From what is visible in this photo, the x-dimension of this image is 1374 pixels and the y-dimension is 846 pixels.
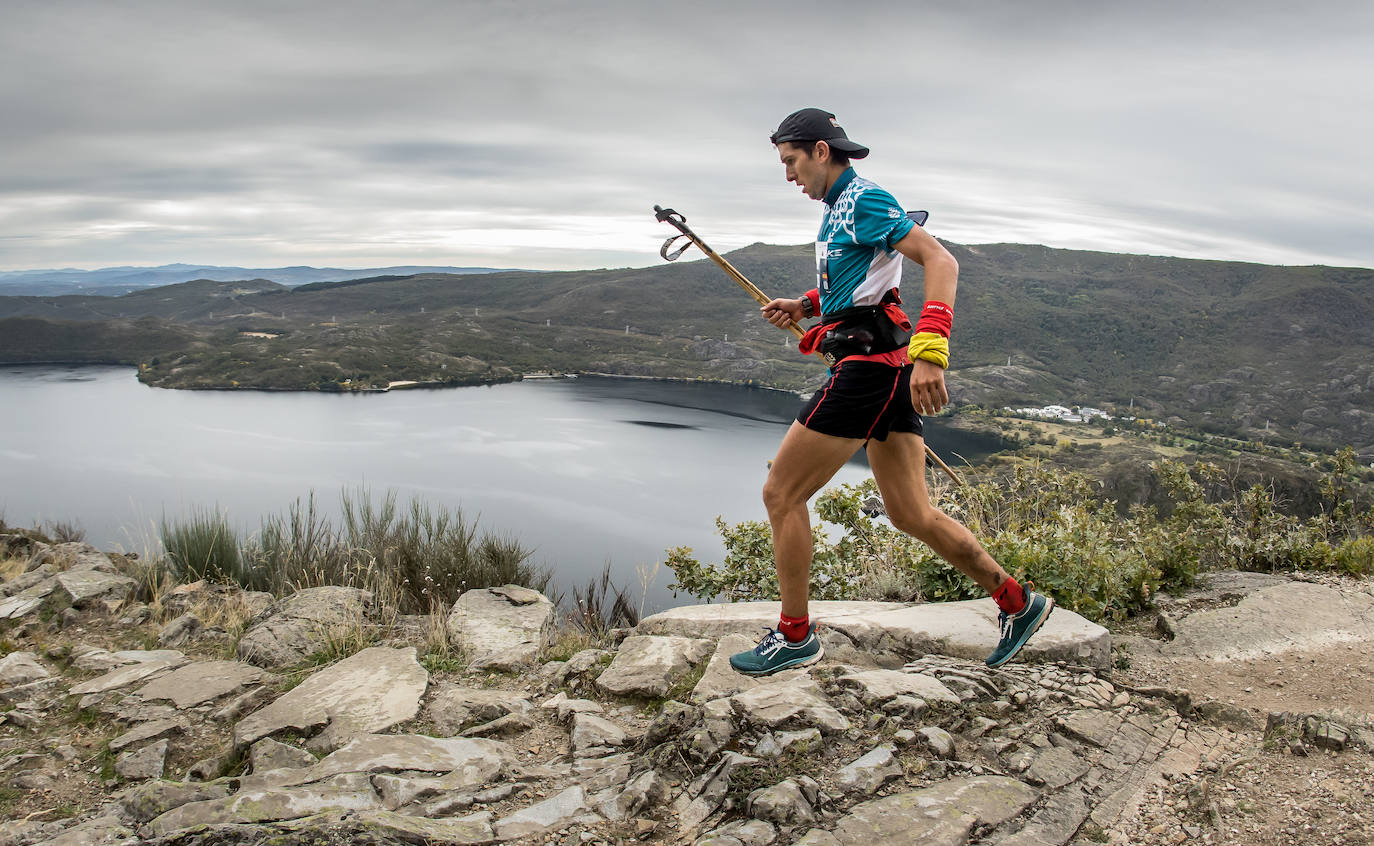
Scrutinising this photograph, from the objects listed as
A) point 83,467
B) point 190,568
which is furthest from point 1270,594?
point 83,467

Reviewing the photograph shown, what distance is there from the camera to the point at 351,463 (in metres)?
27.5

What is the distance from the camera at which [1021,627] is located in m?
2.52

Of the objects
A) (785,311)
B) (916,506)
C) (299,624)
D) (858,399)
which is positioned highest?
(785,311)

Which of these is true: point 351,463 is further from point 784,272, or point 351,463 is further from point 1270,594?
point 784,272

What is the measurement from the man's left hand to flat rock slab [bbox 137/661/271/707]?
3121 mm

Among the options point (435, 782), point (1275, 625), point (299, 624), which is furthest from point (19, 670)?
point (1275, 625)

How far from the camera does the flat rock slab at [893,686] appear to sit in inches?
89.0

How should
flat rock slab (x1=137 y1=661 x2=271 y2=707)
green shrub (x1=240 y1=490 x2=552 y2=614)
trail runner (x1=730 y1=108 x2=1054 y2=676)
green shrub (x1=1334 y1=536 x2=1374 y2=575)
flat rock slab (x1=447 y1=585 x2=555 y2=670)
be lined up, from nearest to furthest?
trail runner (x1=730 y1=108 x2=1054 y2=676) < flat rock slab (x1=137 y1=661 x2=271 y2=707) < flat rock slab (x1=447 y1=585 x2=555 y2=670) < green shrub (x1=1334 y1=536 x2=1374 y2=575) < green shrub (x1=240 y1=490 x2=552 y2=614)

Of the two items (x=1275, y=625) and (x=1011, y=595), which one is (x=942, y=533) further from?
(x=1275, y=625)

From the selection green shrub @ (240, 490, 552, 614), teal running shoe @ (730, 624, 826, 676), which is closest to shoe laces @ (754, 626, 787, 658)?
teal running shoe @ (730, 624, 826, 676)

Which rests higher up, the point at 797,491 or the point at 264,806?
the point at 797,491

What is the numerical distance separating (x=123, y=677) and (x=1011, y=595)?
383cm

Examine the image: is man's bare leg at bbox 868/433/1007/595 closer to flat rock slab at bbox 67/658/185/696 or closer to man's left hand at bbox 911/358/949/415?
man's left hand at bbox 911/358/949/415

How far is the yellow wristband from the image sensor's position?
2.01 meters
